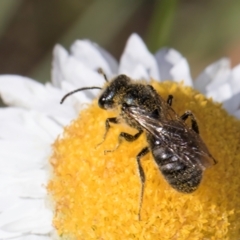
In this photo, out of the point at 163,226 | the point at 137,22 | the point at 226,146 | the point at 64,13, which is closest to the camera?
the point at 163,226

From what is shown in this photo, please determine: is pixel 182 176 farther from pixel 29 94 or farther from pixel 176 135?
pixel 29 94

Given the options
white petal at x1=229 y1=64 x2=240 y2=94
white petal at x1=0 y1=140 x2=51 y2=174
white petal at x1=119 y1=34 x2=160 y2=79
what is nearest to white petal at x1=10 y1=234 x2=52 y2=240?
white petal at x1=0 y1=140 x2=51 y2=174

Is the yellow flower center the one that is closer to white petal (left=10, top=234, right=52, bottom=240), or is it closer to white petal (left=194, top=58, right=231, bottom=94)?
white petal (left=10, top=234, right=52, bottom=240)

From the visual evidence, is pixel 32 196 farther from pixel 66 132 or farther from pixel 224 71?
pixel 224 71

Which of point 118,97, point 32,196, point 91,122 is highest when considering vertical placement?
point 118,97

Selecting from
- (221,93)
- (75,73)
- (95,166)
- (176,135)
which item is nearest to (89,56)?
(75,73)

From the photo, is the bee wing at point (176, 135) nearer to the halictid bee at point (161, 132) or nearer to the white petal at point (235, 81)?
the halictid bee at point (161, 132)

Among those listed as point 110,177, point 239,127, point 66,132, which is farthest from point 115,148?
point 239,127
